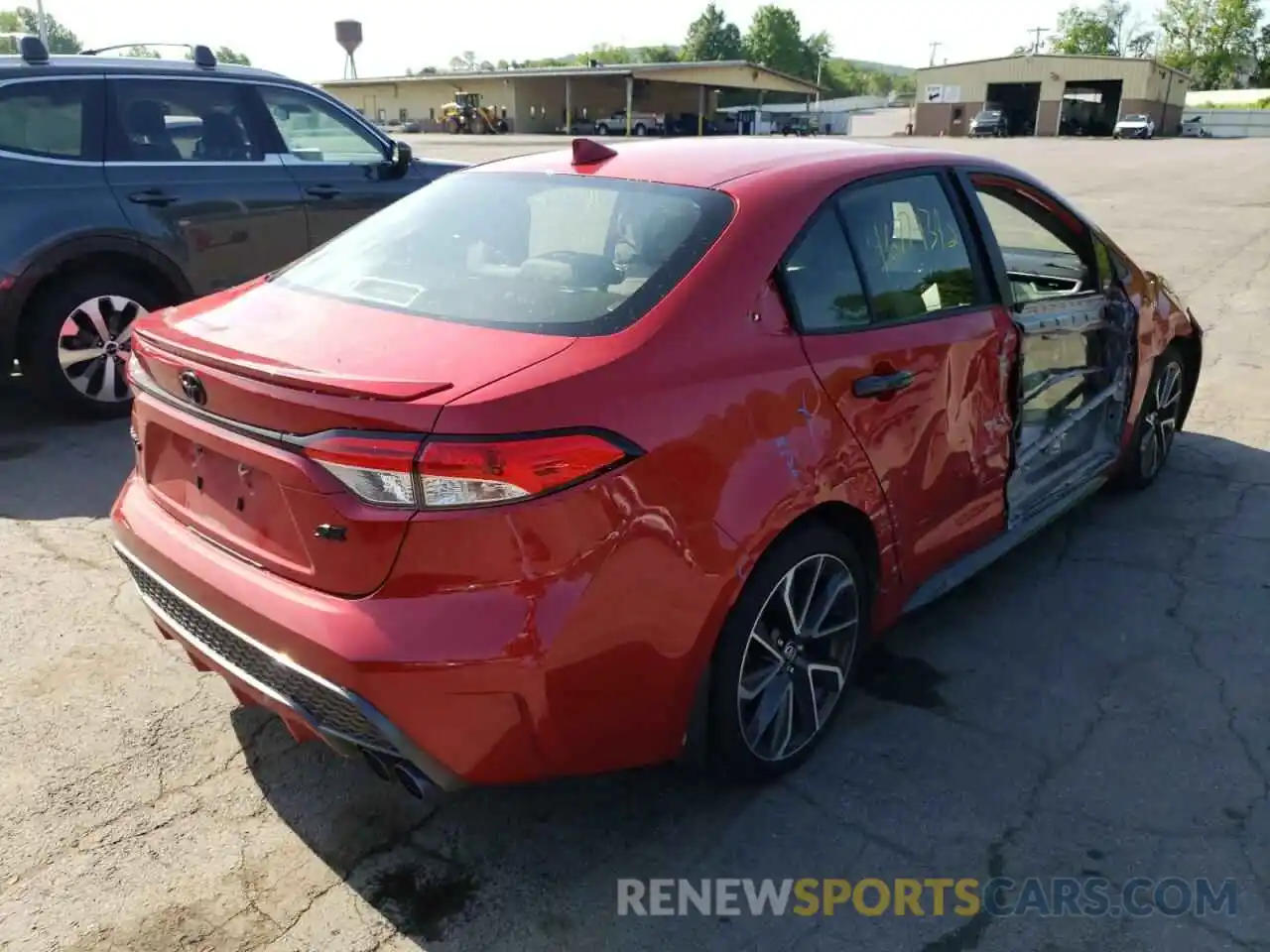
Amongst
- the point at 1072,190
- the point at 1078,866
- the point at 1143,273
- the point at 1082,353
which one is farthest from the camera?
the point at 1072,190

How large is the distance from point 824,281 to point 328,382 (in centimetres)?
139

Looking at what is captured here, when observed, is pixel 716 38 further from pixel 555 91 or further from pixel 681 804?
pixel 681 804

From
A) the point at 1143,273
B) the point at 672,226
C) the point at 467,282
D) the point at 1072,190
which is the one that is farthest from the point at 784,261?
the point at 1072,190

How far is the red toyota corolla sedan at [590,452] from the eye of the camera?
6.88 feet

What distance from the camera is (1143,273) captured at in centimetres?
467

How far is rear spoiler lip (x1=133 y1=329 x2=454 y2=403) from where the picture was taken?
6.86 feet

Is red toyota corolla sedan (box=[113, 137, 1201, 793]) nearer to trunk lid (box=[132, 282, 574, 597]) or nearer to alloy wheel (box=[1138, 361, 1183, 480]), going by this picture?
trunk lid (box=[132, 282, 574, 597])

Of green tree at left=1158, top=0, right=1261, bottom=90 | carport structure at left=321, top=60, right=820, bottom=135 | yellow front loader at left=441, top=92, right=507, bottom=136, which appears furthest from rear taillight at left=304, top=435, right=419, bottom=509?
green tree at left=1158, top=0, right=1261, bottom=90

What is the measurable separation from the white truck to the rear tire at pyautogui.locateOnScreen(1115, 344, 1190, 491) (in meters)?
58.4

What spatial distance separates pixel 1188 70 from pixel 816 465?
119616 mm

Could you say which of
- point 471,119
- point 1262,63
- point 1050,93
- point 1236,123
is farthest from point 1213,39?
point 471,119

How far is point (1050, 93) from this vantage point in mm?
68938

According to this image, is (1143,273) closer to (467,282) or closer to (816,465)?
(816,465)

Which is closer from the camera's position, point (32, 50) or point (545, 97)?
point (32, 50)
